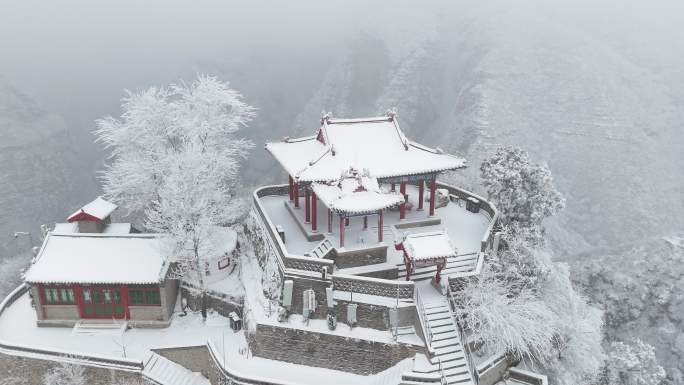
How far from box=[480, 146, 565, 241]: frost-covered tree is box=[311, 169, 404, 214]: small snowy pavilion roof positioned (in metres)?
7.40

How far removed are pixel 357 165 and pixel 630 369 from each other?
777 inches

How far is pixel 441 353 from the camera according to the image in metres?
21.2

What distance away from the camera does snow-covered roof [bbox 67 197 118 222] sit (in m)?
29.3

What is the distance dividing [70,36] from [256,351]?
93949 millimetres

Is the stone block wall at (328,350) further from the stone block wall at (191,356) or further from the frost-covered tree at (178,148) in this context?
the frost-covered tree at (178,148)

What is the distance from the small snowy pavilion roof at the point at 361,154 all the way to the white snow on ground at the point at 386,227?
10.3ft

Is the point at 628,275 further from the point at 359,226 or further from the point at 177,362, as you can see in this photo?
the point at 177,362

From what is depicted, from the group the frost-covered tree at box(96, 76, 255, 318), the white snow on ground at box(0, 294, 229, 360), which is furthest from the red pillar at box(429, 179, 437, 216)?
the white snow on ground at box(0, 294, 229, 360)

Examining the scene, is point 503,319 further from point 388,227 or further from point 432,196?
point 432,196

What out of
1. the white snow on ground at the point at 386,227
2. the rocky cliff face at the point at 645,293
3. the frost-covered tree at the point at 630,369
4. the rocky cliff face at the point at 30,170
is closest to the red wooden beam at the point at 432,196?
the white snow on ground at the point at 386,227

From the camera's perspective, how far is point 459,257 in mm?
25531

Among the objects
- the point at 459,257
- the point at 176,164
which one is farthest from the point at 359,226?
the point at 176,164

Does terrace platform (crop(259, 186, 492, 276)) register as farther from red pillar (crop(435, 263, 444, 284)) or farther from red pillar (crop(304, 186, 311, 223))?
red pillar (crop(435, 263, 444, 284))

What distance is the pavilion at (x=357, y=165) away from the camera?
23500 mm
